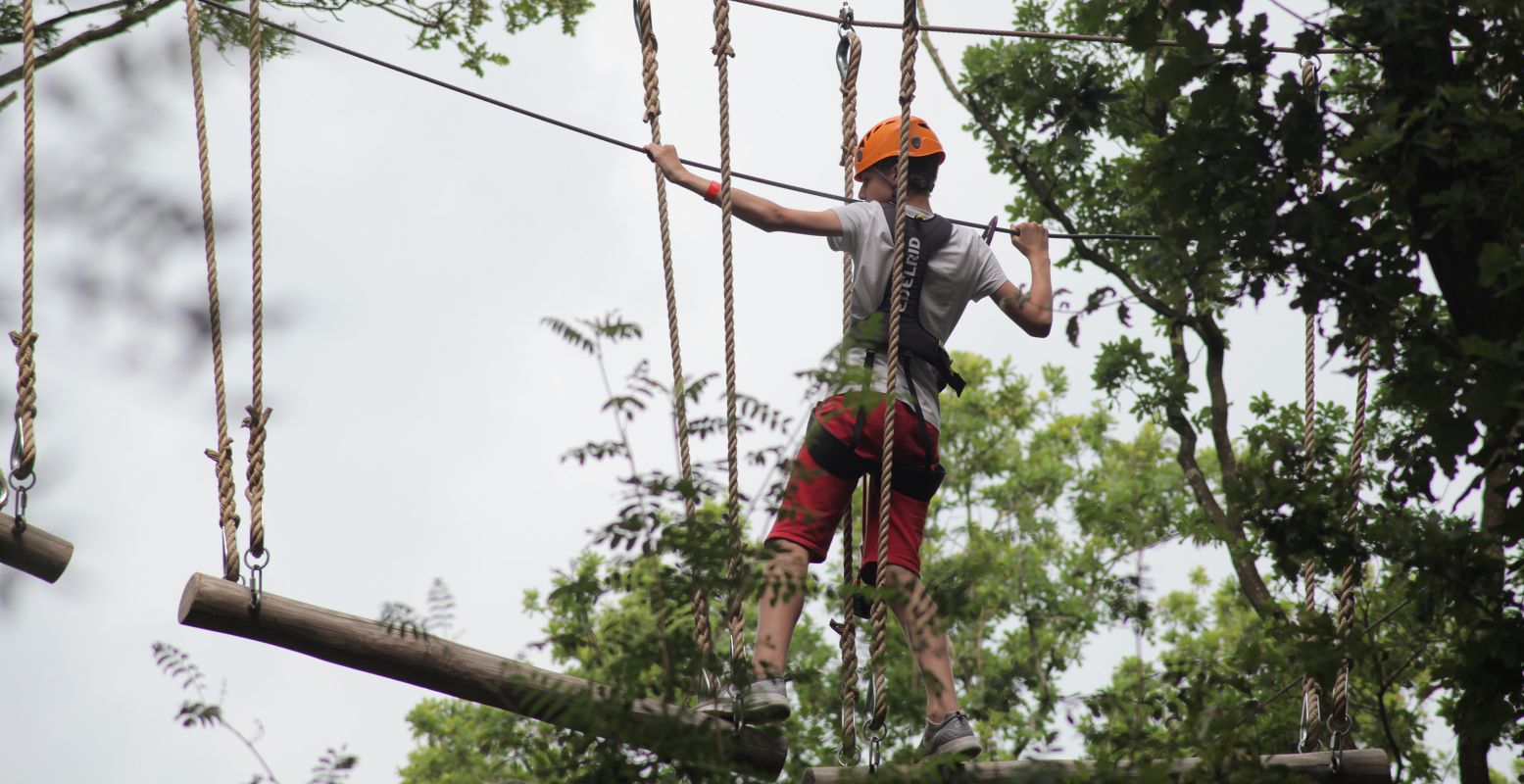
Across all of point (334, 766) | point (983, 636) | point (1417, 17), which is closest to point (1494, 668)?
point (1417, 17)

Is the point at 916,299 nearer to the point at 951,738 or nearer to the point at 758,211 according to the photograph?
the point at 758,211

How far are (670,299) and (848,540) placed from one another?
2.56 feet

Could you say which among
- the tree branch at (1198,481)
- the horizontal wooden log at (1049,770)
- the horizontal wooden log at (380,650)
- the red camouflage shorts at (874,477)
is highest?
the tree branch at (1198,481)

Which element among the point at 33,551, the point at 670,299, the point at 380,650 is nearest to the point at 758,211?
the point at 670,299

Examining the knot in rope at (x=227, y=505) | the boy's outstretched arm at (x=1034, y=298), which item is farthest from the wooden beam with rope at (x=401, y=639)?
the boy's outstretched arm at (x=1034, y=298)

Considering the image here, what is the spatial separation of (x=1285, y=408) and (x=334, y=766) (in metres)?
6.61

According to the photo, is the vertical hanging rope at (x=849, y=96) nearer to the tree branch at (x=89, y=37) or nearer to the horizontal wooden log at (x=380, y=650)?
the horizontal wooden log at (x=380, y=650)

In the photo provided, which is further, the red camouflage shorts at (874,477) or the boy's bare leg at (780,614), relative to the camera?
the red camouflage shorts at (874,477)

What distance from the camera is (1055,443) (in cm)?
1988

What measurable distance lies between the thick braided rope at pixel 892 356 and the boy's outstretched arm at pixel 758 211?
0.22m

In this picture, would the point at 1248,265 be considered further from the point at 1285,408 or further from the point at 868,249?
the point at 1285,408

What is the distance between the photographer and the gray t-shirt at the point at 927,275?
399cm

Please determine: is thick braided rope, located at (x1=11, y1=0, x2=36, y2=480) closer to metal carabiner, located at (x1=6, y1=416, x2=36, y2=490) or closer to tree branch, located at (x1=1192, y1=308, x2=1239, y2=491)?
metal carabiner, located at (x1=6, y1=416, x2=36, y2=490)

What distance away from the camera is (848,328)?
4.05m
